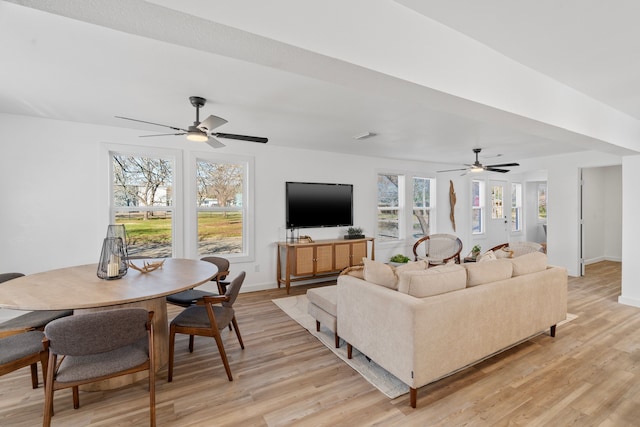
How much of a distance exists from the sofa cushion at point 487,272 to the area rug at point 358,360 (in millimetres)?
1020

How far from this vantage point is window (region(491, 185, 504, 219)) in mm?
7918

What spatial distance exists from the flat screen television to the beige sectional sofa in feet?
8.85

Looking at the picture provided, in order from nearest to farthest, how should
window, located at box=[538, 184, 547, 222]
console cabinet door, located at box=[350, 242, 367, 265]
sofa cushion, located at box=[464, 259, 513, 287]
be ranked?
sofa cushion, located at box=[464, 259, 513, 287]
console cabinet door, located at box=[350, 242, 367, 265]
window, located at box=[538, 184, 547, 222]

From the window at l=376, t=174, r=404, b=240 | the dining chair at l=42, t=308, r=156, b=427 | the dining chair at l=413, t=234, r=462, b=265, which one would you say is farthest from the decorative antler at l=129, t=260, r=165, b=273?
the window at l=376, t=174, r=404, b=240

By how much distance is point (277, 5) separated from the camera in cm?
125

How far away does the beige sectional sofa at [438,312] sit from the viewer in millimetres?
2018

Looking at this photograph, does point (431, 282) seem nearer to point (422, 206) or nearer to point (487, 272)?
point (487, 272)

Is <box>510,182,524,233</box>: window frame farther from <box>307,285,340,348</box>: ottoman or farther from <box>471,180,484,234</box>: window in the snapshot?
<box>307,285,340,348</box>: ottoman

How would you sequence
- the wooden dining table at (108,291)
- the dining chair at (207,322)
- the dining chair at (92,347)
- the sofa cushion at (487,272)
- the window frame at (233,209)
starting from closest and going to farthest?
the dining chair at (92,347)
the wooden dining table at (108,291)
the dining chair at (207,322)
the sofa cushion at (487,272)
the window frame at (233,209)

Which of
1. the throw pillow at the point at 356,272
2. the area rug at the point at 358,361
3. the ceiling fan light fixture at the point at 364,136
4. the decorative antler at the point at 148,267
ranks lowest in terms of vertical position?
the area rug at the point at 358,361

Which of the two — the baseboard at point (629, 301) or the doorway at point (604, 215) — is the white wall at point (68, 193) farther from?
the doorway at point (604, 215)

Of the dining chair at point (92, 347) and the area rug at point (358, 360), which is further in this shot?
the area rug at point (358, 360)

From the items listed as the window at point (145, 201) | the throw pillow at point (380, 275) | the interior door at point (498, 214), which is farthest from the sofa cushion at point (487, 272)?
the interior door at point (498, 214)

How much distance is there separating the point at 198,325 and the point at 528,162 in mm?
7249
